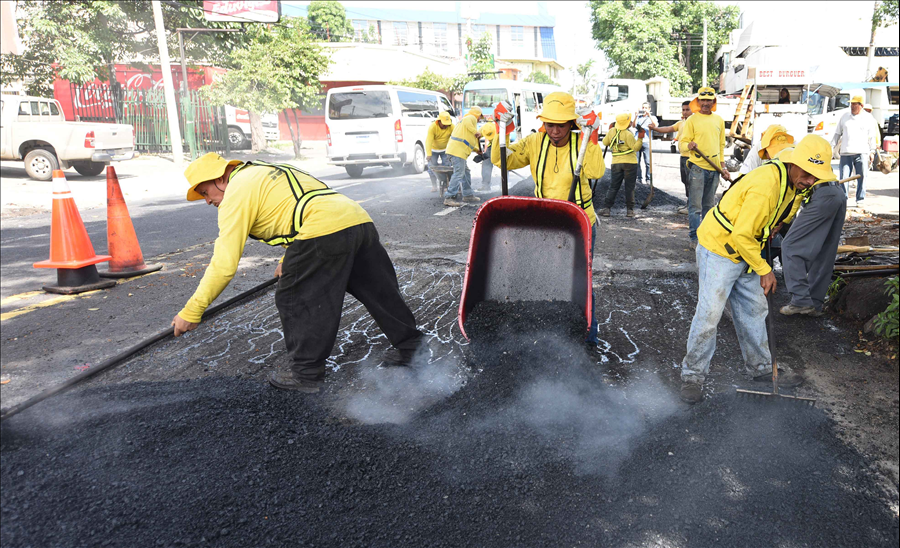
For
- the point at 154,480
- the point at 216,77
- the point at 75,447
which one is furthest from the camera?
the point at 216,77

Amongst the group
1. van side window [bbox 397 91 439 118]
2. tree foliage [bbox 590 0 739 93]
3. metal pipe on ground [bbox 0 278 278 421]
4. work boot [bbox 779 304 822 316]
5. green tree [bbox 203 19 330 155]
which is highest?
tree foliage [bbox 590 0 739 93]

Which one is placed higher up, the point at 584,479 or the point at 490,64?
the point at 490,64

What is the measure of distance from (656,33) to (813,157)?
40.1m

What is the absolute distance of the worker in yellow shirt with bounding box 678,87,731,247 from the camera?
7.80 meters

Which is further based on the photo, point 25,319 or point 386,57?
point 386,57

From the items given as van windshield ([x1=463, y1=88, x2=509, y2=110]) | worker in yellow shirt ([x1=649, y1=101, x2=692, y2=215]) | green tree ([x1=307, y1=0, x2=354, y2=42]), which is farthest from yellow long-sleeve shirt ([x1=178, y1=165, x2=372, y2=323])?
green tree ([x1=307, y1=0, x2=354, y2=42])

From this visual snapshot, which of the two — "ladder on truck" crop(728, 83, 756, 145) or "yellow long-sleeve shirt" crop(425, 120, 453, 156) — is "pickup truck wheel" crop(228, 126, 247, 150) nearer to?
"yellow long-sleeve shirt" crop(425, 120, 453, 156)

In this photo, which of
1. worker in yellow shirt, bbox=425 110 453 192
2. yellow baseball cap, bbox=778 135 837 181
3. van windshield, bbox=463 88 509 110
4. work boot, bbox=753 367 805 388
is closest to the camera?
yellow baseball cap, bbox=778 135 837 181

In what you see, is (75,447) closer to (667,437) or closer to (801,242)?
(667,437)

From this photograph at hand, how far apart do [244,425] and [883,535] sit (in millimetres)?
2987

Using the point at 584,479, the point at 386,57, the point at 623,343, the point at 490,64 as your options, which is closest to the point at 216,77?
the point at 386,57

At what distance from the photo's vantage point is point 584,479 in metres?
3.02

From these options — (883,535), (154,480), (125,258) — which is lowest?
(883,535)

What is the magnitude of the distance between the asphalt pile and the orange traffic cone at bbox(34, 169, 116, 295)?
104 inches
